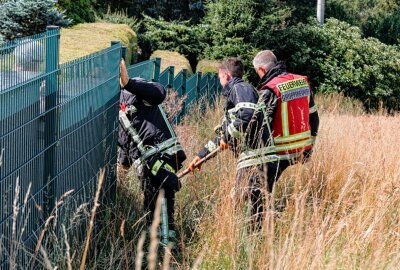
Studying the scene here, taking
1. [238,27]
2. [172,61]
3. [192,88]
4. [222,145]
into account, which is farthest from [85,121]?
[238,27]

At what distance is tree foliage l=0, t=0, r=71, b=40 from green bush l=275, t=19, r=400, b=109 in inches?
503

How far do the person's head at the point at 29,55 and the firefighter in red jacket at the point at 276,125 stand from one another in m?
2.21

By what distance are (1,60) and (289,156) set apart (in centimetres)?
334

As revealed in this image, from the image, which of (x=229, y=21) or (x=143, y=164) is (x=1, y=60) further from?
(x=229, y=21)

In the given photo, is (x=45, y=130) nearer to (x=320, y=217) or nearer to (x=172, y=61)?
(x=320, y=217)

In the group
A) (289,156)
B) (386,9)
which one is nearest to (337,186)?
(289,156)

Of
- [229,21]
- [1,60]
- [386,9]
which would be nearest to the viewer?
[1,60]

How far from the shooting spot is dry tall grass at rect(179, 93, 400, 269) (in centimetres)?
473

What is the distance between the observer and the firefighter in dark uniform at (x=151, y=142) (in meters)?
6.50

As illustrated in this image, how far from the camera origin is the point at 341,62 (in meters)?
27.5

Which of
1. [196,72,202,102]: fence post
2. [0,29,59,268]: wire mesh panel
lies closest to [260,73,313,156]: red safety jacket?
[0,29,59,268]: wire mesh panel

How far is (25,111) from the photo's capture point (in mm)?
4691

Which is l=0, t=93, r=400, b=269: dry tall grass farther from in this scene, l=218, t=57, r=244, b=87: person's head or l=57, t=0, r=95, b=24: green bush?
l=57, t=0, r=95, b=24: green bush

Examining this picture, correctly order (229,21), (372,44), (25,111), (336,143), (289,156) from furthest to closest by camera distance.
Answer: (372,44) → (229,21) → (336,143) → (289,156) → (25,111)
